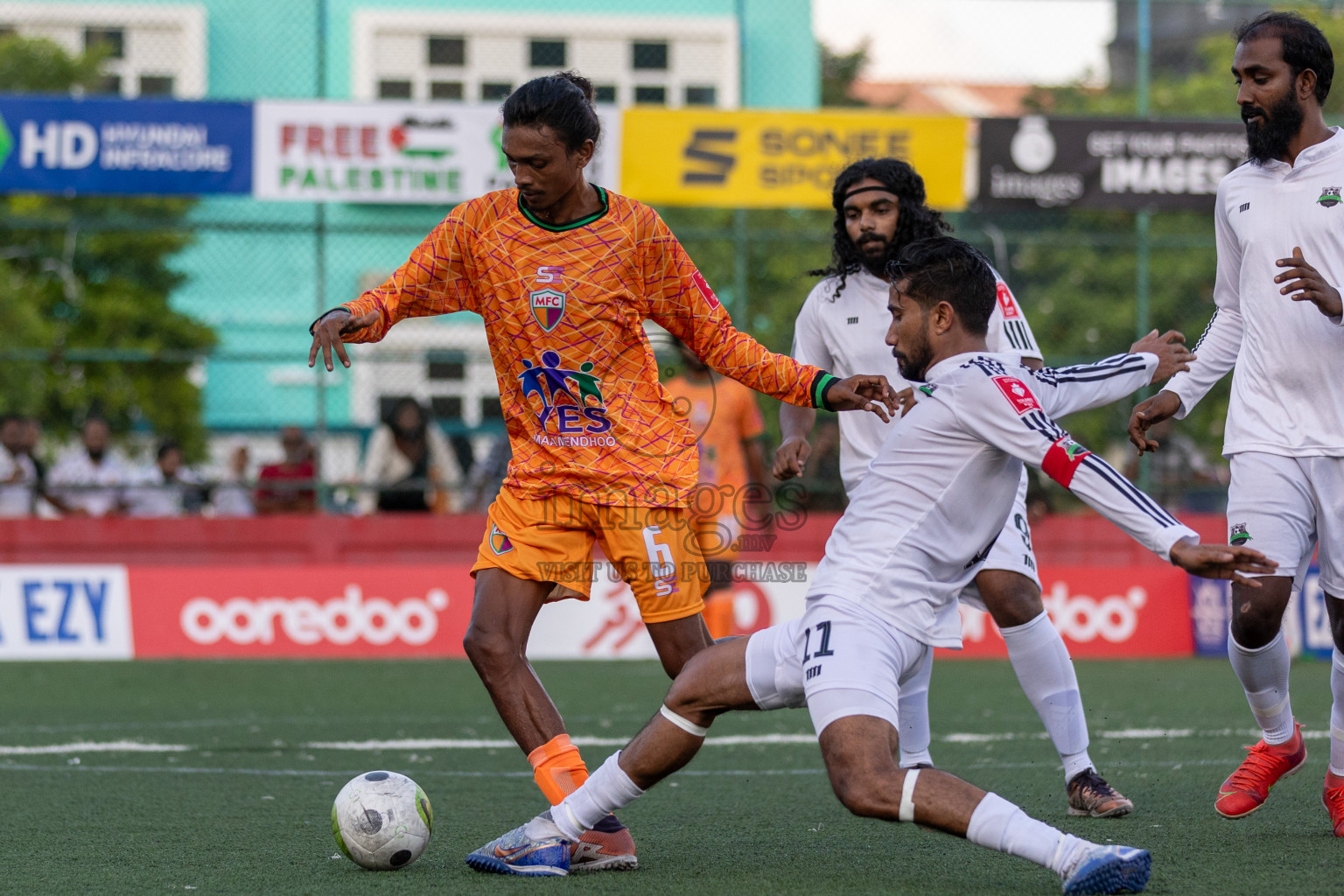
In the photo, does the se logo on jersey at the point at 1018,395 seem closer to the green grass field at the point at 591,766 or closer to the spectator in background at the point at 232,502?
the green grass field at the point at 591,766

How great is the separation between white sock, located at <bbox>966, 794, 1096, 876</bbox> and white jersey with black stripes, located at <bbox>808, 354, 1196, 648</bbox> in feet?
1.94

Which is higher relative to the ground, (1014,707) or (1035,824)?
(1035,824)

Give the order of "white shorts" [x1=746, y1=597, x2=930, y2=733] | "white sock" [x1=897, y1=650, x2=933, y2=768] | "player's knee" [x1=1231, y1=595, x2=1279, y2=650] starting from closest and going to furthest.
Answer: "white shorts" [x1=746, y1=597, x2=930, y2=733]
"player's knee" [x1=1231, y1=595, x2=1279, y2=650]
"white sock" [x1=897, y1=650, x2=933, y2=768]

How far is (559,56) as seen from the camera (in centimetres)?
2212

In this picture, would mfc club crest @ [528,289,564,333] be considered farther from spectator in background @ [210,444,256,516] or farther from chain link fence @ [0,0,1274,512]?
spectator in background @ [210,444,256,516]

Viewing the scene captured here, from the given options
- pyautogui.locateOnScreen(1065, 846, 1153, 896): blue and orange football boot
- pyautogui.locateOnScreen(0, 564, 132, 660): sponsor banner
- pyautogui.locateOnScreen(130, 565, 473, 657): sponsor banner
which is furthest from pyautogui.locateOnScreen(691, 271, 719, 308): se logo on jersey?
pyautogui.locateOnScreen(0, 564, 132, 660): sponsor banner

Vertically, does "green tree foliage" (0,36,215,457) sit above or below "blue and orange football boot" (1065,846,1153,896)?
above

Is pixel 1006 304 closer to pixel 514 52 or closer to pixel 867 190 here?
pixel 867 190

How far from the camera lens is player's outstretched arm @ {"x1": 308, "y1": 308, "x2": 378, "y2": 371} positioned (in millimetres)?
4734

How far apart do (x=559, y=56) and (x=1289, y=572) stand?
60.0 ft

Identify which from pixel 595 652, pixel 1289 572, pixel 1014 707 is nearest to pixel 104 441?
pixel 595 652

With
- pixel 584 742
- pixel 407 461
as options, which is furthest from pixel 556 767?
pixel 407 461

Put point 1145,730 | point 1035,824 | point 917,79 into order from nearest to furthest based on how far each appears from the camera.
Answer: point 1035,824
point 1145,730
point 917,79

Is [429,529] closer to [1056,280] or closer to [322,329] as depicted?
[322,329]
